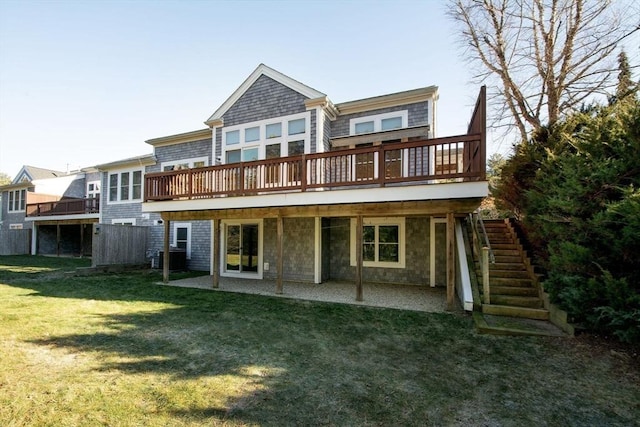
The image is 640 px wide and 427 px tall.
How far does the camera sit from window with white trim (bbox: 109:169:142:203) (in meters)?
15.9

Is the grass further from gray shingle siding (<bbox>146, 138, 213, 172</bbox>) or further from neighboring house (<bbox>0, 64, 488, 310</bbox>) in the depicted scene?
gray shingle siding (<bbox>146, 138, 213, 172</bbox>)

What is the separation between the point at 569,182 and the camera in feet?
16.9

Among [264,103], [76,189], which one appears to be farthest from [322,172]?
[76,189]

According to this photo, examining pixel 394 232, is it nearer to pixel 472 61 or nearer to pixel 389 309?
pixel 389 309

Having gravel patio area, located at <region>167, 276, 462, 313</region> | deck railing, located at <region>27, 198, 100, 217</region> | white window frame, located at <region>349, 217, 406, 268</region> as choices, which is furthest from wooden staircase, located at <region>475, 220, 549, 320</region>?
deck railing, located at <region>27, 198, 100, 217</region>

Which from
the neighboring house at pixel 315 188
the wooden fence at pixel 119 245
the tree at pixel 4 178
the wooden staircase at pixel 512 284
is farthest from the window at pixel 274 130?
the tree at pixel 4 178

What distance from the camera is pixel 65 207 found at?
19719mm

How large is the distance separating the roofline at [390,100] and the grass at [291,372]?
6807 mm

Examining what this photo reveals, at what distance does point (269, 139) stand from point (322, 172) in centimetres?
393

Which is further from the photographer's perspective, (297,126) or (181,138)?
(181,138)

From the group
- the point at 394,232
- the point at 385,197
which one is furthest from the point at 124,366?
the point at 394,232

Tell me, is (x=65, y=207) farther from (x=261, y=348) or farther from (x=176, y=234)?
(x=261, y=348)

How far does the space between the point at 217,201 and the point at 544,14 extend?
50.7ft

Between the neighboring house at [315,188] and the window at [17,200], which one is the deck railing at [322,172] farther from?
the window at [17,200]
